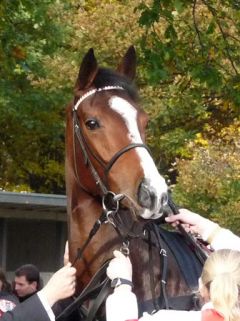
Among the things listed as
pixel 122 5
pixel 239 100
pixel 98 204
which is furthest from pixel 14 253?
pixel 98 204

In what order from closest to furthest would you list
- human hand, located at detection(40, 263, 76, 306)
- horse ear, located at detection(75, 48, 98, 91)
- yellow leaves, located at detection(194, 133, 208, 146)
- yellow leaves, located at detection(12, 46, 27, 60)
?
human hand, located at detection(40, 263, 76, 306)
horse ear, located at detection(75, 48, 98, 91)
yellow leaves, located at detection(12, 46, 27, 60)
yellow leaves, located at detection(194, 133, 208, 146)

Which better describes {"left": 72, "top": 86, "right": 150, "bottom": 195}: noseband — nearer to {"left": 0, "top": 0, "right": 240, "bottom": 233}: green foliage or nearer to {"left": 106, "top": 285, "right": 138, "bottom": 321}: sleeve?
{"left": 106, "top": 285, "right": 138, "bottom": 321}: sleeve

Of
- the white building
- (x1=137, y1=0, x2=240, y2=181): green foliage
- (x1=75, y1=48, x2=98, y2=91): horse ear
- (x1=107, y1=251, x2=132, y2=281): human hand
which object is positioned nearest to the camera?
(x1=107, y1=251, x2=132, y2=281): human hand

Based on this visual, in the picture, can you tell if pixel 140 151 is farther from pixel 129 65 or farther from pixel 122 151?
pixel 129 65

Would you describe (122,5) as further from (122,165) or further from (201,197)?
(122,165)

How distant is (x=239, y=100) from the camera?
9969 millimetres

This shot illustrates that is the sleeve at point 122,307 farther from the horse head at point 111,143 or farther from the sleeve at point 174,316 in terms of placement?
the horse head at point 111,143

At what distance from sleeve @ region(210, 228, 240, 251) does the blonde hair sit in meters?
0.78

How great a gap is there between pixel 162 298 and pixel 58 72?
1572 centimetres

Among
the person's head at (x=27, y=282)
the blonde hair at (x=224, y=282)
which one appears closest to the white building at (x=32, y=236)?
the person's head at (x=27, y=282)

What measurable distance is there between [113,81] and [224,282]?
1.80m

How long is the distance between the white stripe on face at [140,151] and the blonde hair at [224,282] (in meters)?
0.68

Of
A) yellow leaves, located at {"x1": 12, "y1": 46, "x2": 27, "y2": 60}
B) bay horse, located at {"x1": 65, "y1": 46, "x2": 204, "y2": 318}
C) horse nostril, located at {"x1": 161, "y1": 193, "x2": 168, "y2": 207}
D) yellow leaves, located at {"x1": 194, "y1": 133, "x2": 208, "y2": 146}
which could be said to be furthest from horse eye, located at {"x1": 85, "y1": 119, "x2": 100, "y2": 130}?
yellow leaves, located at {"x1": 194, "y1": 133, "x2": 208, "y2": 146}

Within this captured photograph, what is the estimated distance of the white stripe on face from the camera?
449 cm
